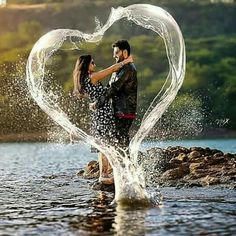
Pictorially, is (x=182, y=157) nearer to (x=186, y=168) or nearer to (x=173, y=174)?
(x=186, y=168)

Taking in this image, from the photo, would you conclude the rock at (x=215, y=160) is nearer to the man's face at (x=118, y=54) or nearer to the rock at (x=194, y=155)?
the rock at (x=194, y=155)

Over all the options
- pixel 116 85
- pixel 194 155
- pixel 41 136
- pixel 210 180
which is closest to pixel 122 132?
pixel 116 85

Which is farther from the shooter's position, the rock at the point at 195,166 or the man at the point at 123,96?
the rock at the point at 195,166

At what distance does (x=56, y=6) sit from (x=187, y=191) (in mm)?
80160

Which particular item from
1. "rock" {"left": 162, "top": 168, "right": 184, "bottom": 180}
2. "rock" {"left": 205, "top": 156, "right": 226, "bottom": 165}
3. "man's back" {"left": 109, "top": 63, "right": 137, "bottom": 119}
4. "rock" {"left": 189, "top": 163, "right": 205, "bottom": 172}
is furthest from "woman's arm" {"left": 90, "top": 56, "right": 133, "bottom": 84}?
"rock" {"left": 205, "top": 156, "right": 226, "bottom": 165}

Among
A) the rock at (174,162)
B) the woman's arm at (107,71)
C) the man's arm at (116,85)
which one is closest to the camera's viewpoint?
the woman's arm at (107,71)

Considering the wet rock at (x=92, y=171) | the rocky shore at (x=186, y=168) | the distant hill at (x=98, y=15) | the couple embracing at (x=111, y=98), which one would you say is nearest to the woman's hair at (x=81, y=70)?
the couple embracing at (x=111, y=98)

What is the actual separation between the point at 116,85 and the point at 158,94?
2.93ft

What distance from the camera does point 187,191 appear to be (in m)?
13.9

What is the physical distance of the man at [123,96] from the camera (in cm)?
1361

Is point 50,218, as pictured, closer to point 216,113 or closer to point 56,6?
point 216,113

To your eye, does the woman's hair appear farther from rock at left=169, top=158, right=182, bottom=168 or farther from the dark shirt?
rock at left=169, top=158, right=182, bottom=168

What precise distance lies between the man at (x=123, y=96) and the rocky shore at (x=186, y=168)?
1.63 m

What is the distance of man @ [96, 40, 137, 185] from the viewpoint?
13610mm
